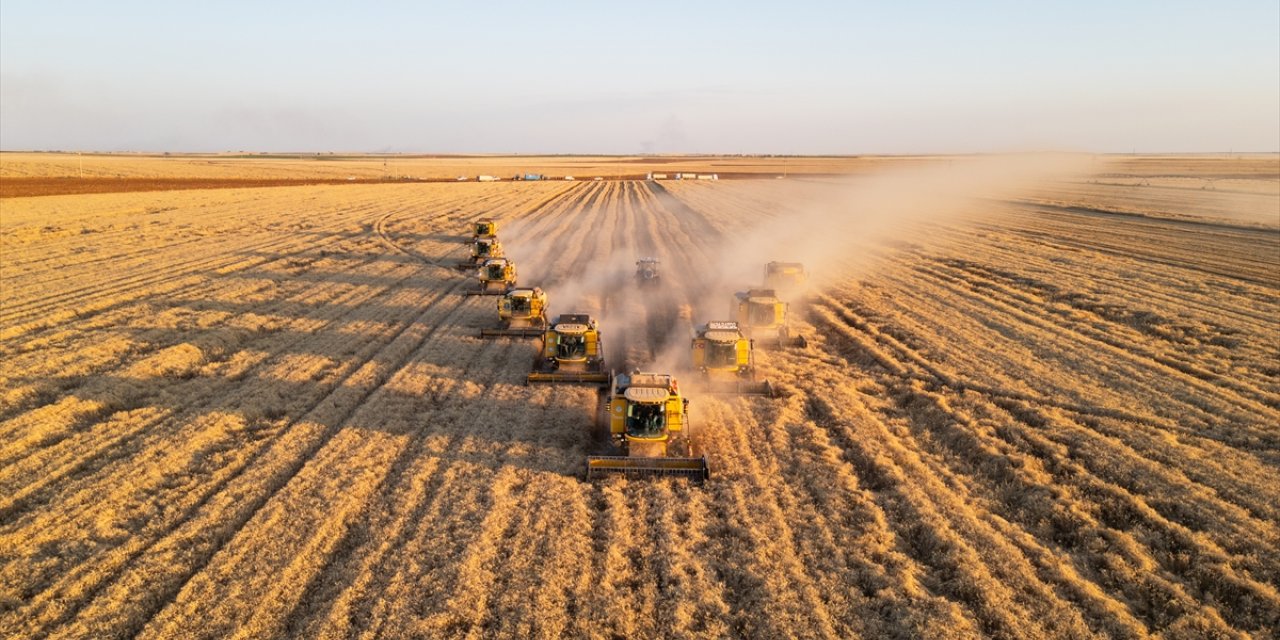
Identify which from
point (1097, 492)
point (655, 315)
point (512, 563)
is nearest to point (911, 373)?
point (1097, 492)

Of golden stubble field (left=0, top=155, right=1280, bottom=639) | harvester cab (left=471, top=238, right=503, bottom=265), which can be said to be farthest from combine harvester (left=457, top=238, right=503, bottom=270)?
golden stubble field (left=0, top=155, right=1280, bottom=639)

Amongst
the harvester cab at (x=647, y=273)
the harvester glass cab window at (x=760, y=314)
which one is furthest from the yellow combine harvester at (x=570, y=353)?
the harvester cab at (x=647, y=273)

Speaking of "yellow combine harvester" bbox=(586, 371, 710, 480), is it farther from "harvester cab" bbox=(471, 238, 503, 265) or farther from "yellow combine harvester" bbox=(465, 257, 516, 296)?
"harvester cab" bbox=(471, 238, 503, 265)

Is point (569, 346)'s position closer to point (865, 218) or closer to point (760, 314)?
point (760, 314)

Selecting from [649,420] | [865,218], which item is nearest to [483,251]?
[649,420]

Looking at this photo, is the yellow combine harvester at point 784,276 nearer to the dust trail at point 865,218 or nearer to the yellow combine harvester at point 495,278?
the dust trail at point 865,218

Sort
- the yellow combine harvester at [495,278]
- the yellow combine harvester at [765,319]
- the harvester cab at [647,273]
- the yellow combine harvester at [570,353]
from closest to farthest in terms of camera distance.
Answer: the yellow combine harvester at [570,353] → the yellow combine harvester at [765,319] → the yellow combine harvester at [495,278] → the harvester cab at [647,273]

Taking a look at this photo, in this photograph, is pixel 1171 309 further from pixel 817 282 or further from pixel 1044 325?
pixel 817 282
